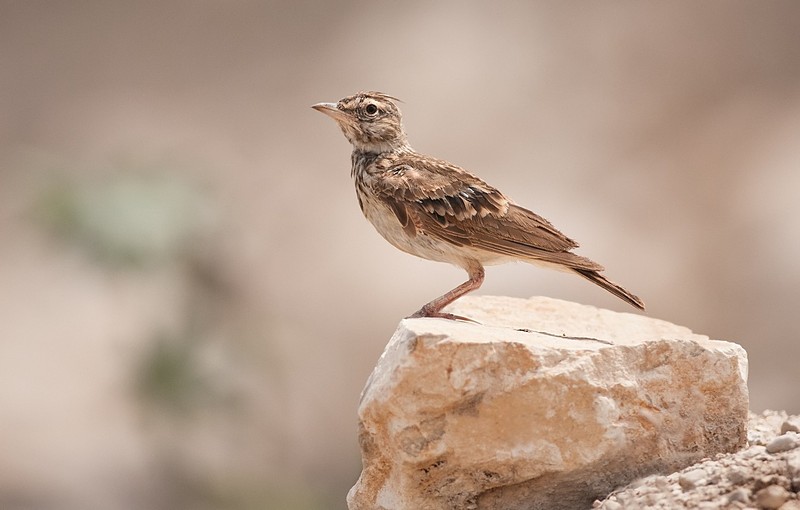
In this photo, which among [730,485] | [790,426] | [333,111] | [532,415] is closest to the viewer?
[730,485]

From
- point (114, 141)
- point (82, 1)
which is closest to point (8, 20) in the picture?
point (82, 1)

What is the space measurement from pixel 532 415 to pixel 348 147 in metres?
8.98

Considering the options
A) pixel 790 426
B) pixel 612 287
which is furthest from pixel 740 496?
pixel 612 287

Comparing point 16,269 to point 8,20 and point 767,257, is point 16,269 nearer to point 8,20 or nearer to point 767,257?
point 8,20

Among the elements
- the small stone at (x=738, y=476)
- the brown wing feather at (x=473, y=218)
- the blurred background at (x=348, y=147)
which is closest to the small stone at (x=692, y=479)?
the small stone at (x=738, y=476)

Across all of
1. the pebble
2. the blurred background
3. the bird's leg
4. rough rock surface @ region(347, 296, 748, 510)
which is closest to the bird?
the bird's leg

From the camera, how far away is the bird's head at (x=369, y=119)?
5078mm

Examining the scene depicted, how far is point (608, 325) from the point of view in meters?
4.84

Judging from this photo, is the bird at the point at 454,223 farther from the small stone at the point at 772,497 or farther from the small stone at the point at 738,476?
the small stone at the point at 772,497

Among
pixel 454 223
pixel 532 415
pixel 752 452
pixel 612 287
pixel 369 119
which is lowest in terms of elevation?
pixel 752 452

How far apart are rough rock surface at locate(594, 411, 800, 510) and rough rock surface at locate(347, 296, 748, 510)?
15 centimetres

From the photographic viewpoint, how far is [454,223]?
467cm

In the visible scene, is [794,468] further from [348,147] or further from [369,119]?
[348,147]

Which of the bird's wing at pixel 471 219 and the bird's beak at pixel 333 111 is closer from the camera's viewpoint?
the bird's wing at pixel 471 219
